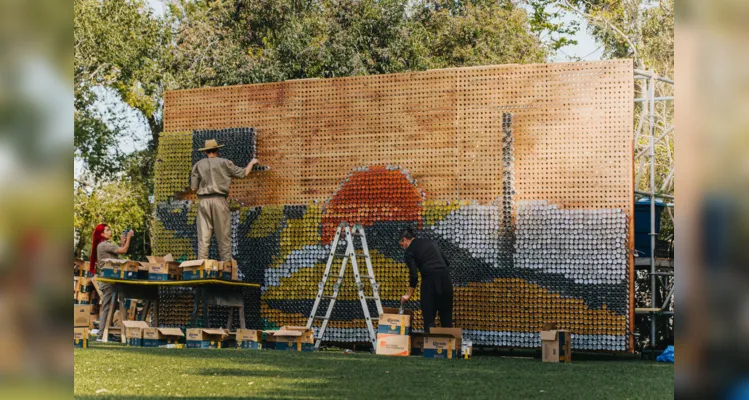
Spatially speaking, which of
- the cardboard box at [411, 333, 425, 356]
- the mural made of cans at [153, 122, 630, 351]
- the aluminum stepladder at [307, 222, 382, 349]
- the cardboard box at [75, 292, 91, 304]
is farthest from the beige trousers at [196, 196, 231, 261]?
the cardboard box at [75, 292, 91, 304]

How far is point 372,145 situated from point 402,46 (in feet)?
42.9

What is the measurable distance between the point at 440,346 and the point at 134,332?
4.63 metres

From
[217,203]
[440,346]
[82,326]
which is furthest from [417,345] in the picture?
[82,326]

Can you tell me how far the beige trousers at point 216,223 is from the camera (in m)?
14.0

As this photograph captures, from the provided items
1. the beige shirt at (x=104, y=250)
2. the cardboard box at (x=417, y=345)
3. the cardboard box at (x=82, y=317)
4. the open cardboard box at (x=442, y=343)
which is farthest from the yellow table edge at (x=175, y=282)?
the open cardboard box at (x=442, y=343)

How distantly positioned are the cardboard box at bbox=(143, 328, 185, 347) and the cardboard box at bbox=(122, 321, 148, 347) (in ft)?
0.30

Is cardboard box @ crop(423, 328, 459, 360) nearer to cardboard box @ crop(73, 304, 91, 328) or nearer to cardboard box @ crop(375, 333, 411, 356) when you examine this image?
cardboard box @ crop(375, 333, 411, 356)

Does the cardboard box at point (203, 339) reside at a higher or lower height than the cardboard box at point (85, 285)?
lower

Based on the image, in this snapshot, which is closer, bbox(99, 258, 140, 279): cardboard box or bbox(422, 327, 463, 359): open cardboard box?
bbox(422, 327, 463, 359): open cardboard box

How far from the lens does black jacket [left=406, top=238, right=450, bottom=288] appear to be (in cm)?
1228

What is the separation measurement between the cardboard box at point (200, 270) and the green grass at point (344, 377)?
2.07 meters

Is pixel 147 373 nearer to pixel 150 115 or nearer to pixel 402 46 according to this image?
pixel 402 46
